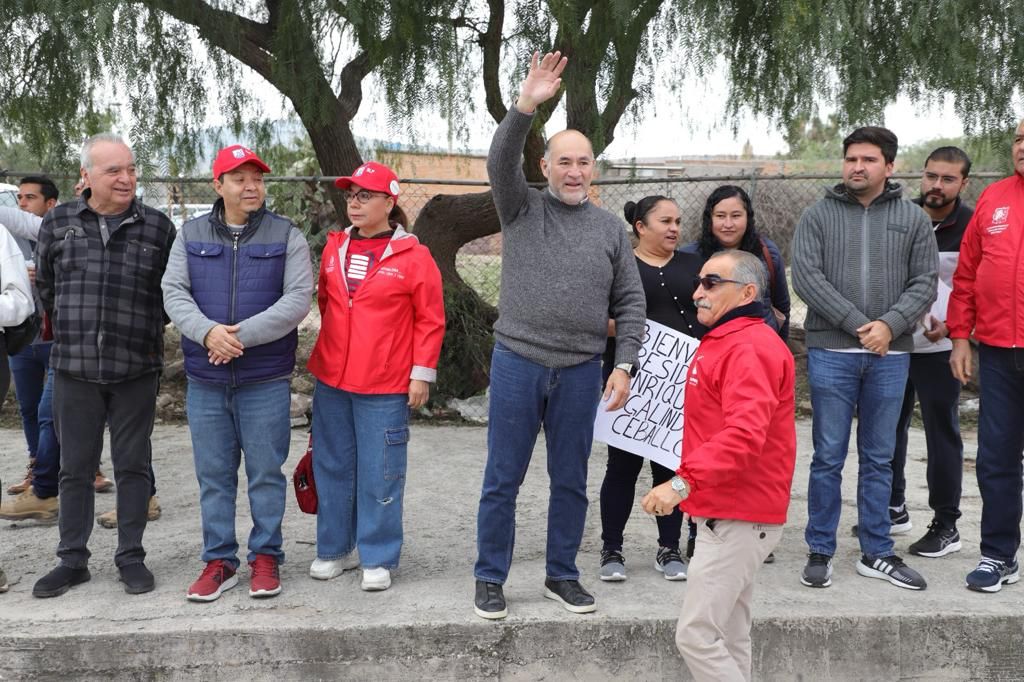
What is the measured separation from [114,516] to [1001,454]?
4.42 m

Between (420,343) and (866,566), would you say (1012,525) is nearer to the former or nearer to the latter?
(866,566)

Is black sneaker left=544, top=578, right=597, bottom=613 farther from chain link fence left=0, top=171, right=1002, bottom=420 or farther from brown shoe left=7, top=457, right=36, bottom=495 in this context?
brown shoe left=7, top=457, right=36, bottom=495

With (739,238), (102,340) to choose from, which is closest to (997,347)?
(739,238)

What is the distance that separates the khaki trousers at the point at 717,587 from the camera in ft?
9.95

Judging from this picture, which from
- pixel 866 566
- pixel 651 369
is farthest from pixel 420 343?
pixel 866 566

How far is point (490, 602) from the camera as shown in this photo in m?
3.88

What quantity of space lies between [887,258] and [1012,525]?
135cm

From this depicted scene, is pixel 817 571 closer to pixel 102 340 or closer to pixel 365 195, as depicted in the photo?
pixel 365 195

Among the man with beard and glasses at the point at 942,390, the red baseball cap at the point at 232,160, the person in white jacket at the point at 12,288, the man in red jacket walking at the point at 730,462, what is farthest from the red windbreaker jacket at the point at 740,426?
the person in white jacket at the point at 12,288

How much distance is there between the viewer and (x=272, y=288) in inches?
160

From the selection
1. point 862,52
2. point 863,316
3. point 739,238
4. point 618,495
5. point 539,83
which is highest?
point 862,52

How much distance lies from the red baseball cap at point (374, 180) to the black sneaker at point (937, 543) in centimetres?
311

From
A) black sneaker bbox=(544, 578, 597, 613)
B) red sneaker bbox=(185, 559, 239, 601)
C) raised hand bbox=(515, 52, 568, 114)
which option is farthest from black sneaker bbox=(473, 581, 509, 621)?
raised hand bbox=(515, 52, 568, 114)

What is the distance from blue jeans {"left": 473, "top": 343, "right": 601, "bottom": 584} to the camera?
3.88m
